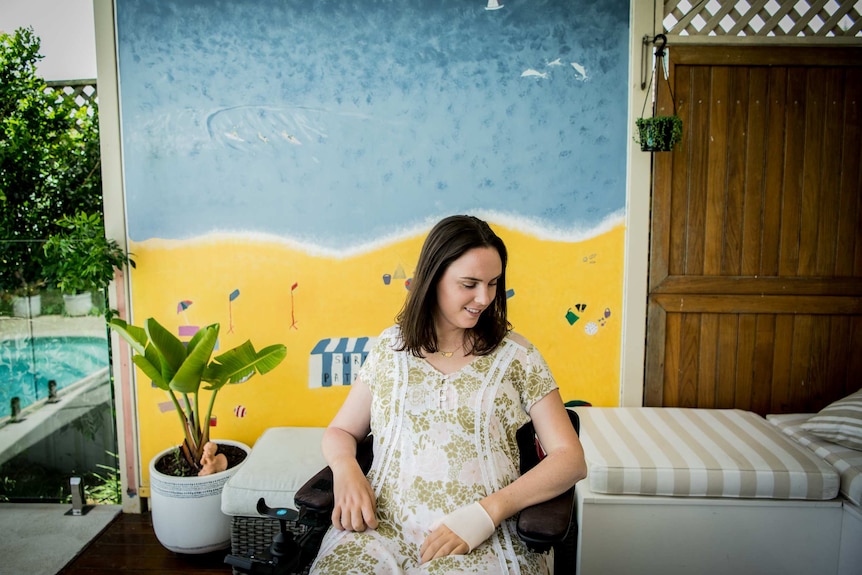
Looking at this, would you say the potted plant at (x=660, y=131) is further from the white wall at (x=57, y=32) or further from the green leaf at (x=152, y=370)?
the white wall at (x=57, y=32)

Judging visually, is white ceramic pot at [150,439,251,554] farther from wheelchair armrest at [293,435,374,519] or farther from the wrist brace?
the wrist brace

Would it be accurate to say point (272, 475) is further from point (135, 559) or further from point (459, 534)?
point (459, 534)

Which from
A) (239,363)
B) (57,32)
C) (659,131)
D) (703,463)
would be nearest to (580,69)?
(659,131)

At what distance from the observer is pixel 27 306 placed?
8.36ft

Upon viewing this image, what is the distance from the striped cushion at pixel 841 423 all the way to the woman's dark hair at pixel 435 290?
147 centimetres

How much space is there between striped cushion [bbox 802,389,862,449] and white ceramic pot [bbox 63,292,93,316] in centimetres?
312

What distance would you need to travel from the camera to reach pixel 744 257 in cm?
250

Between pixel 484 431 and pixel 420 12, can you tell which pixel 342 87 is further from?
pixel 484 431

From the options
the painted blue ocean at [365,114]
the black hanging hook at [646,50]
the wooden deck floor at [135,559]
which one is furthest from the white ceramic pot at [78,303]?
the black hanging hook at [646,50]

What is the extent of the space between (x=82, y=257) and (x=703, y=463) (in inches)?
101

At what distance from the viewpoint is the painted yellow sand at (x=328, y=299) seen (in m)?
2.54

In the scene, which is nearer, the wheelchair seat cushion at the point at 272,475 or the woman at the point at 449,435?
the woman at the point at 449,435

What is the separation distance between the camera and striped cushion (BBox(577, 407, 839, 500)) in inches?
76.7

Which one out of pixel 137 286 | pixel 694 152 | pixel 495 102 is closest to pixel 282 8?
pixel 495 102
